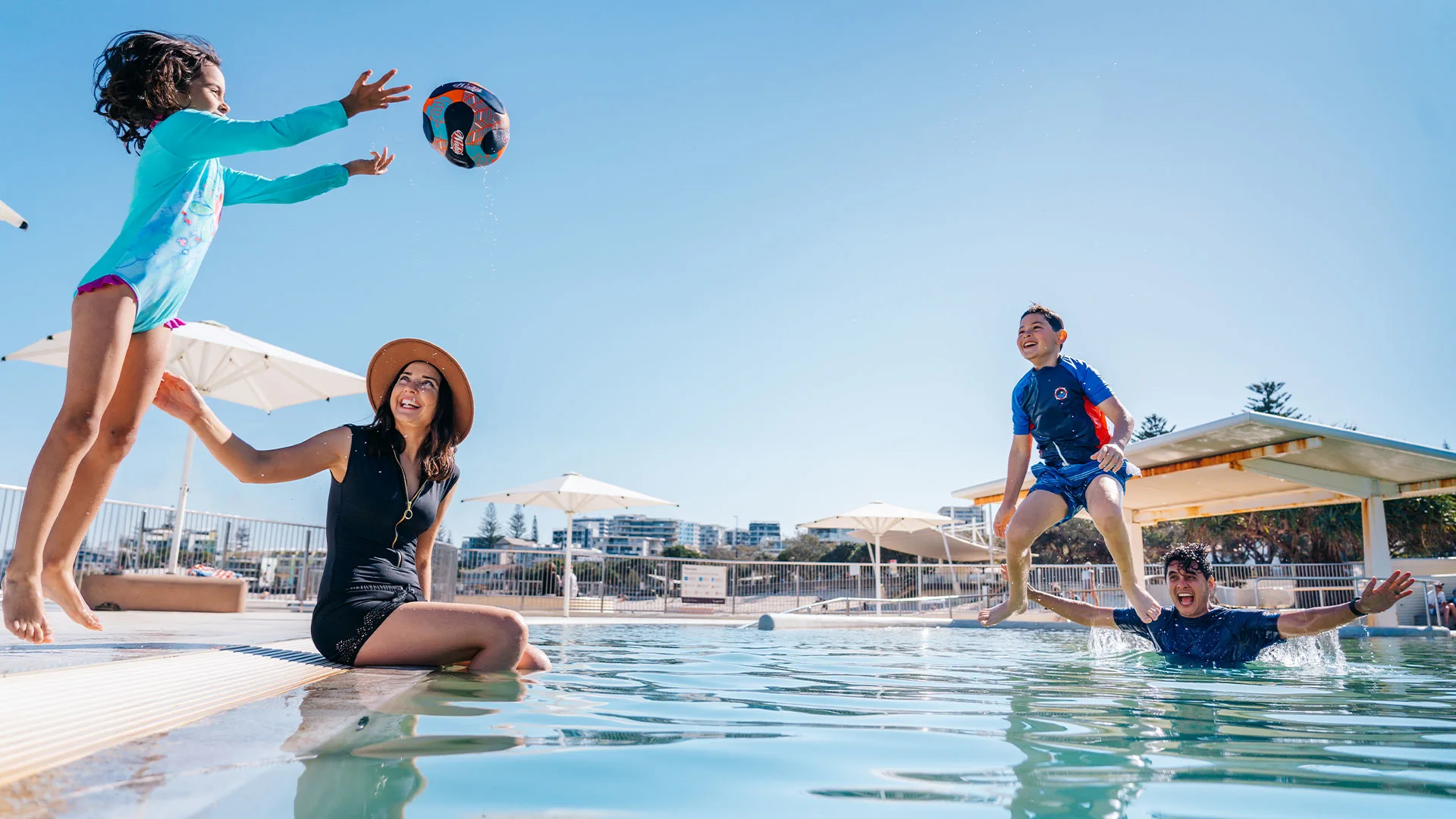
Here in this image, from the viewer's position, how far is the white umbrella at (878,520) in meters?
21.7

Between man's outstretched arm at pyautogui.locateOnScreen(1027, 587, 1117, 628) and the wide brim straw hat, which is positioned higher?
the wide brim straw hat

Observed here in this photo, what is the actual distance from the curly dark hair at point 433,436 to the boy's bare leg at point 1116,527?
3.61m

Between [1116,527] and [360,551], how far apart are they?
4.06 m

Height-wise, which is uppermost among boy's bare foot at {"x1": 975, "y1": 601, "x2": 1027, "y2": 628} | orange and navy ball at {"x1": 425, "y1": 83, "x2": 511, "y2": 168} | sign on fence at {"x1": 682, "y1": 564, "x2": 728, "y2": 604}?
orange and navy ball at {"x1": 425, "y1": 83, "x2": 511, "y2": 168}

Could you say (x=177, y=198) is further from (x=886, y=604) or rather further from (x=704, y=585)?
(x=886, y=604)

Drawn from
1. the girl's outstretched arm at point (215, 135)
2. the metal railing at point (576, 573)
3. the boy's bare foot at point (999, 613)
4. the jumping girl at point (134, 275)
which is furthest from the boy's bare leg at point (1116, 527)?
the metal railing at point (576, 573)

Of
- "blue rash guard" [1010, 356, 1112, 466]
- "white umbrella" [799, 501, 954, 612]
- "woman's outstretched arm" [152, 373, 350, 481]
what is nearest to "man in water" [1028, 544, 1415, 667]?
"blue rash guard" [1010, 356, 1112, 466]

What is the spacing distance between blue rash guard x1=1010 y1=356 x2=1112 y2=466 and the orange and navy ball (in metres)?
3.97

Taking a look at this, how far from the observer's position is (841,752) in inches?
72.5

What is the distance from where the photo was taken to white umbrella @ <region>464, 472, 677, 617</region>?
56.5ft

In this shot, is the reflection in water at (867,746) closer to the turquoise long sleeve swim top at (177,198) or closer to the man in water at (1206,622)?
the man in water at (1206,622)

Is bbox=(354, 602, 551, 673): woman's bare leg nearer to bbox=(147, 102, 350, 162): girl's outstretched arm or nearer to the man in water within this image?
bbox=(147, 102, 350, 162): girl's outstretched arm

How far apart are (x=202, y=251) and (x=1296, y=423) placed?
13.2 meters

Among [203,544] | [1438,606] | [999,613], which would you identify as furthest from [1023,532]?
[1438,606]
